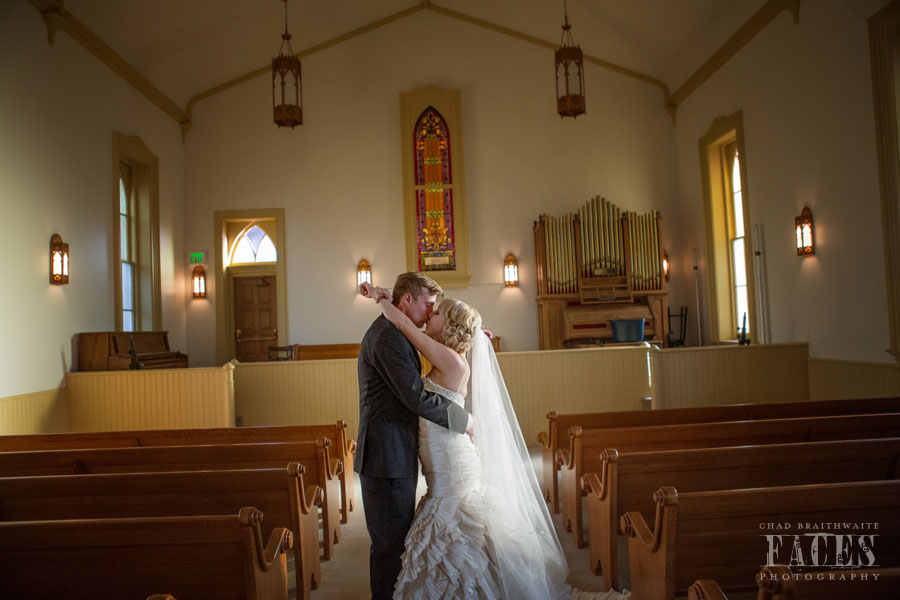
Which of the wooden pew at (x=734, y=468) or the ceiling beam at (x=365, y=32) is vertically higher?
the ceiling beam at (x=365, y=32)

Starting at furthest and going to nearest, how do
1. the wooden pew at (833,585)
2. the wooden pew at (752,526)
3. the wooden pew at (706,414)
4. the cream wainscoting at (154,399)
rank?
the cream wainscoting at (154,399) → the wooden pew at (706,414) → the wooden pew at (752,526) → the wooden pew at (833,585)

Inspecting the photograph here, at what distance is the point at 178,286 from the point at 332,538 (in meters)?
7.30

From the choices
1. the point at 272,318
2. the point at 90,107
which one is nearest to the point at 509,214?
the point at 272,318

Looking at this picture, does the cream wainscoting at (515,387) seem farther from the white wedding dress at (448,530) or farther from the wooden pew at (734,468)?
the white wedding dress at (448,530)

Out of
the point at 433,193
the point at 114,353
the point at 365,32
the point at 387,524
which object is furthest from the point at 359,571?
the point at 365,32

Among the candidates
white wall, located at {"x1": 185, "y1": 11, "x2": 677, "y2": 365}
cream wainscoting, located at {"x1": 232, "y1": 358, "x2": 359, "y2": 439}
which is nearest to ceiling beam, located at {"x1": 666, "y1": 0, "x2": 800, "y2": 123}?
white wall, located at {"x1": 185, "y1": 11, "x2": 677, "y2": 365}

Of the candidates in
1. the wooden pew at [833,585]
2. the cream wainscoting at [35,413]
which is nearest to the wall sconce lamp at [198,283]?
the cream wainscoting at [35,413]

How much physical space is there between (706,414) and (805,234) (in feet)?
12.7

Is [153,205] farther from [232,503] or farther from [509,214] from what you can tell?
[232,503]

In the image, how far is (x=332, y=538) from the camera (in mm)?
3834

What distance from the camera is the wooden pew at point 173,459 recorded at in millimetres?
3234

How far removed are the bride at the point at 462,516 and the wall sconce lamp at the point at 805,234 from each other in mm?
5456

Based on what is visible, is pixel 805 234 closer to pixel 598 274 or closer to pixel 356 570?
pixel 598 274

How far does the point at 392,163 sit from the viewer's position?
10.3 m
